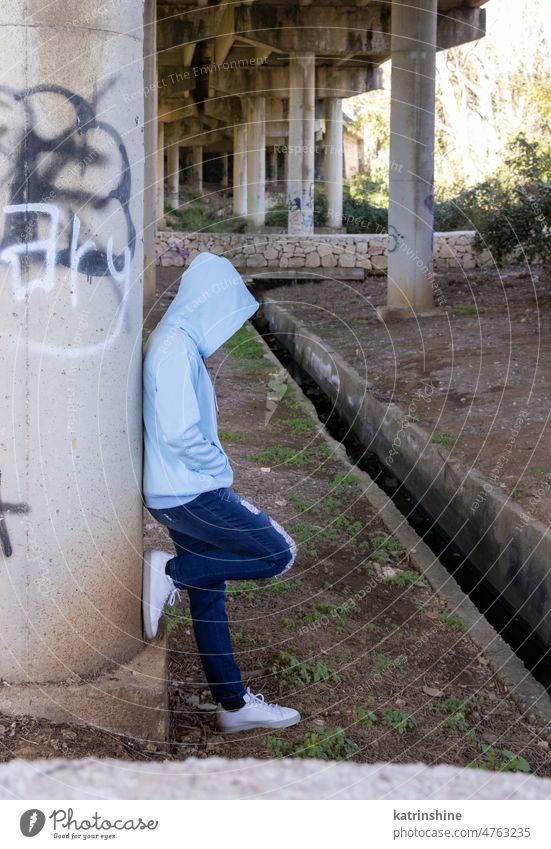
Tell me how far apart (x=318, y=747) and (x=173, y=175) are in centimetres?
4353

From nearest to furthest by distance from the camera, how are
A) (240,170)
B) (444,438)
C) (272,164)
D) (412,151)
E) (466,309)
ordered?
(444,438), (466,309), (412,151), (240,170), (272,164)

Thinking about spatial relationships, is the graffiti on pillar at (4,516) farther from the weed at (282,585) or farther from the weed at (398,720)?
the weed at (282,585)

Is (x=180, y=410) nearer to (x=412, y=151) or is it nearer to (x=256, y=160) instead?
(x=412, y=151)

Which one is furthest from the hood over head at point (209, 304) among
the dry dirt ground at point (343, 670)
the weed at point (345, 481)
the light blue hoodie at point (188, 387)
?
Result: the weed at point (345, 481)

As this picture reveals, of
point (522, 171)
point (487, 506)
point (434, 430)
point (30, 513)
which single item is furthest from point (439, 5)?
point (30, 513)

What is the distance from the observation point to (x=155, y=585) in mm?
4070

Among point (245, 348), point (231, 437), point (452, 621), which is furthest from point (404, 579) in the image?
point (245, 348)

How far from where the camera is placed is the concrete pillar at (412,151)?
15.6 meters

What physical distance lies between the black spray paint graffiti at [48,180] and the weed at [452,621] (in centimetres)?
275

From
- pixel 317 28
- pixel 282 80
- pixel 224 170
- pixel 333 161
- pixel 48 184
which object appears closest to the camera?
pixel 48 184

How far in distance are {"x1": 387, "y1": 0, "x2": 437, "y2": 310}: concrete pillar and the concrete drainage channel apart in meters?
5.28

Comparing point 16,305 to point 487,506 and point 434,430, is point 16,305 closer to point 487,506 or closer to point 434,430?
point 487,506

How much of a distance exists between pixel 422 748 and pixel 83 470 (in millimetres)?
1739

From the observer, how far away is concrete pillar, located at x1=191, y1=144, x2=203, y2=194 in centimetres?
5327
